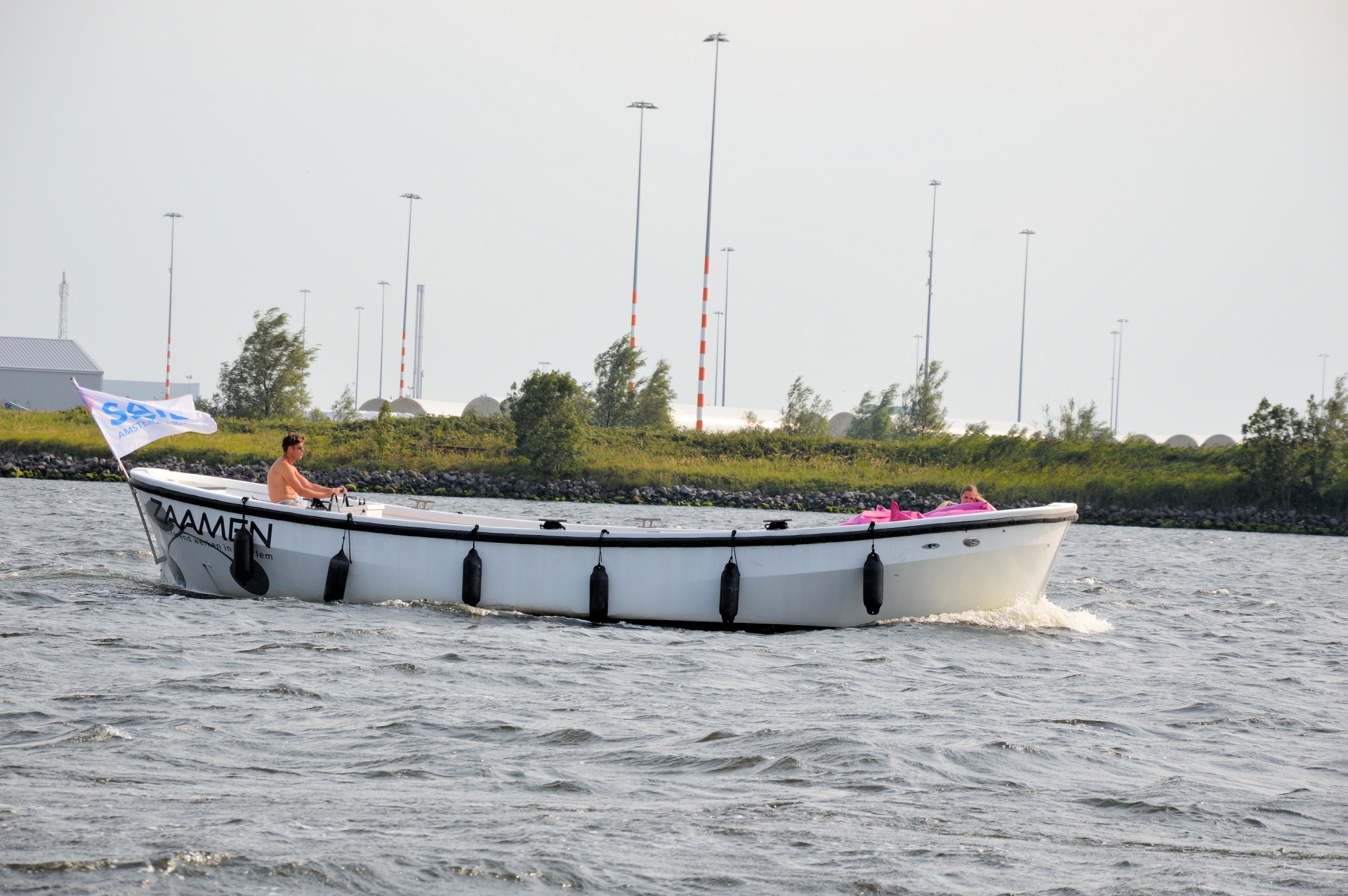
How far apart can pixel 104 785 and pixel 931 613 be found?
8.16 metres

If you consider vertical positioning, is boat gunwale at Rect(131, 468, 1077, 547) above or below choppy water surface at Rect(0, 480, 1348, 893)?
above

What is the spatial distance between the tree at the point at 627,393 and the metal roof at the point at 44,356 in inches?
1426

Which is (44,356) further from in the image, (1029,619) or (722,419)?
(1029,619)

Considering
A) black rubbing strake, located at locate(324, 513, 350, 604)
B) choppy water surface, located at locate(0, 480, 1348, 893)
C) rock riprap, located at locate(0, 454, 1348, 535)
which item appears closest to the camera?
choppy water surface, located at locate(0, 480, 1348, 893)

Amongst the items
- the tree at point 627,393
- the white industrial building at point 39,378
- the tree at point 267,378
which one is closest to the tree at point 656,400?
the tree at point 627,393

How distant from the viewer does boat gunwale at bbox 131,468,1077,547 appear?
1211 cm

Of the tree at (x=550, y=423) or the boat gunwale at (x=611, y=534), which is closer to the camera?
the boat gunwale at (x=611, y=534)

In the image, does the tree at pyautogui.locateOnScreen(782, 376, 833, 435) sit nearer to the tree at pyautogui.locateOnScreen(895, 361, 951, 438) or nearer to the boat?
the tree at pyautogui.locateOnScreen(895, 361, 951, 438)

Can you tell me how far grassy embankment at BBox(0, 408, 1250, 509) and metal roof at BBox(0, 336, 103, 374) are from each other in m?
25.5

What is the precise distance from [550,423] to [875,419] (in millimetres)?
21540

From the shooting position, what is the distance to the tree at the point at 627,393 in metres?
55.2

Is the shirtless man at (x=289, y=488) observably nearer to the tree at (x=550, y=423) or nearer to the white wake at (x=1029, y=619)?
the white wake at (x=1029, y=619)

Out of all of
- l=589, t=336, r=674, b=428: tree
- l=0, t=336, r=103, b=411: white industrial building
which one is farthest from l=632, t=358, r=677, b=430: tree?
l=0, t=336, r=103, b=411: white industrial building

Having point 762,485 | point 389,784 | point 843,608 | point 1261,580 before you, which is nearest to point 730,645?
point 843,608
